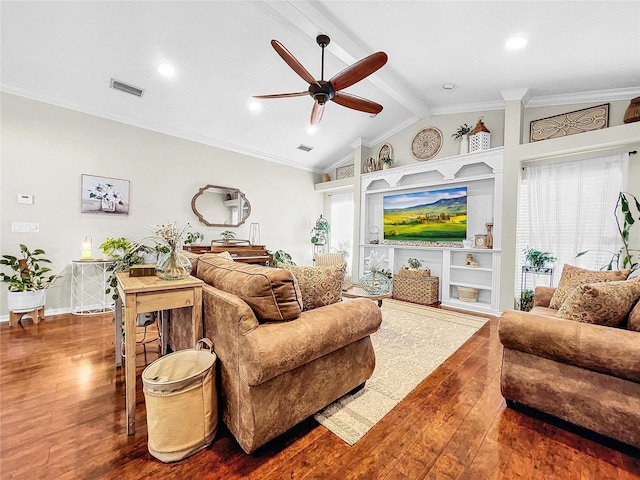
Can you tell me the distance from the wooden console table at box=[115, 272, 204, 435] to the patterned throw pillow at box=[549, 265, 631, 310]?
113 inches

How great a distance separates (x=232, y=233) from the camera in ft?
17.6

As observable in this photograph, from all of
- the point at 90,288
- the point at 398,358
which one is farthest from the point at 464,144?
the point at 90,288

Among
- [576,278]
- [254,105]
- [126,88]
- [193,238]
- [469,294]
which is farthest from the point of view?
[193,238]

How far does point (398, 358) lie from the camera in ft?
8.50

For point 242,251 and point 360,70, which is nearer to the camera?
point 360,70

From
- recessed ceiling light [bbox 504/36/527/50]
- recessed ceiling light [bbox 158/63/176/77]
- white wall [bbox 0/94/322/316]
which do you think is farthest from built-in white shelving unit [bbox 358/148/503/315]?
recessed ceiling light [bbox 158/63/176/77]

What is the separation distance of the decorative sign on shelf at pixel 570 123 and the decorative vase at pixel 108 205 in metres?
6.22

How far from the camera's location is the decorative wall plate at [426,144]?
16.3 feet

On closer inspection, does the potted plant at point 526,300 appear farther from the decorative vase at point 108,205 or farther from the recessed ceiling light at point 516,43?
the decorative vase at point 108,205

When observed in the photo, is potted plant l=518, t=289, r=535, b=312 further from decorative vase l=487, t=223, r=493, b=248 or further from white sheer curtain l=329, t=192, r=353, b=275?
white sheer curtain l=329, t=192, r=353, b=275

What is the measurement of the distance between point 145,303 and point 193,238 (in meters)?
3.53

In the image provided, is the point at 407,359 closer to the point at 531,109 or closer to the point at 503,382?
the point at 503,382

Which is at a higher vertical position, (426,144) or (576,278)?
(426,144)

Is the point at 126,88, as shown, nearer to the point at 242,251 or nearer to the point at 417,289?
the point at 242,251
